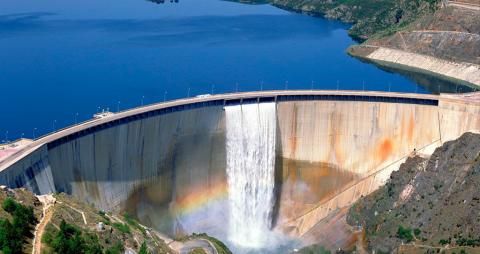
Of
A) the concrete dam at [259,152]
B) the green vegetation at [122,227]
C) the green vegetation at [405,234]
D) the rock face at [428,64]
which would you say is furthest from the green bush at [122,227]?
the rock face at [428,64]

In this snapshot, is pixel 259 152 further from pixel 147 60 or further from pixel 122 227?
pixel 147 60

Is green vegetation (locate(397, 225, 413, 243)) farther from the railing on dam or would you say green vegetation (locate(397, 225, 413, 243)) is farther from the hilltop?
the hilltop

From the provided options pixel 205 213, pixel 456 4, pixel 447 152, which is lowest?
pixel 205 213

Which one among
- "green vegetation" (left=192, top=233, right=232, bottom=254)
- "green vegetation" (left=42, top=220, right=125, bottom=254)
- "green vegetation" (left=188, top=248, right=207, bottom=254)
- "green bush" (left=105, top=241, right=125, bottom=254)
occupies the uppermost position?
"green vegetation" (left=42, top=220, right=125, bottom=254)

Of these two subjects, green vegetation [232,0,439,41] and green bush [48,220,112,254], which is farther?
green vegetation [232,0,439,41]

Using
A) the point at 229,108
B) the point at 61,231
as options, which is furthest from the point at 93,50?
the point at 61,231

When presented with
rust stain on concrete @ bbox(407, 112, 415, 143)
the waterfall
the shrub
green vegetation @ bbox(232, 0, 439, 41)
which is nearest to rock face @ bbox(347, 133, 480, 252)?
the shrub

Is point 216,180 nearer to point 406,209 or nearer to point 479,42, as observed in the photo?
point 406,209
